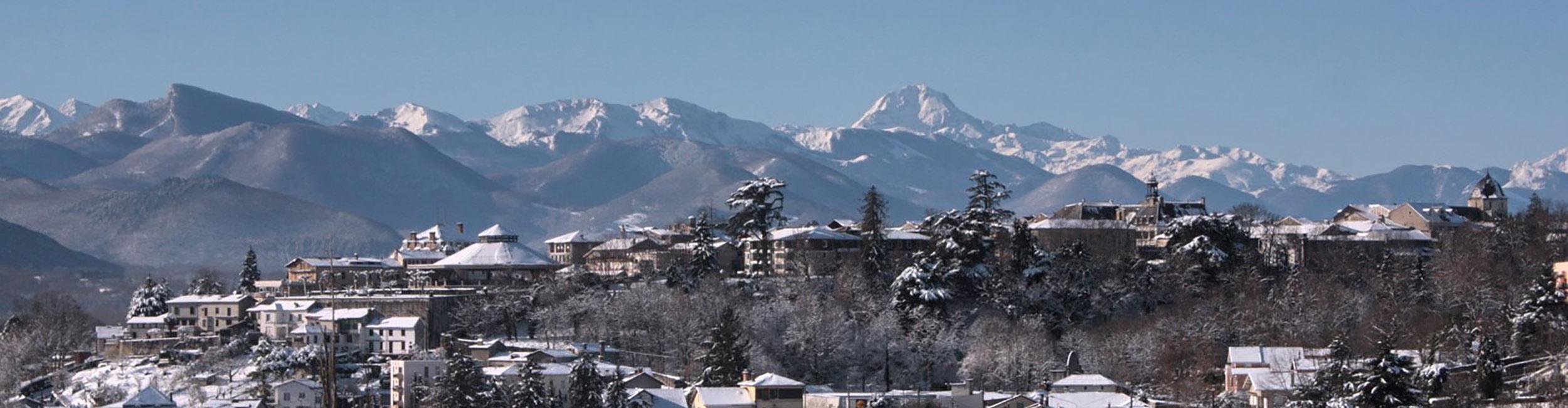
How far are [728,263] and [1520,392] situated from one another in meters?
41.6

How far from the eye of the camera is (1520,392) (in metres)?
67.7

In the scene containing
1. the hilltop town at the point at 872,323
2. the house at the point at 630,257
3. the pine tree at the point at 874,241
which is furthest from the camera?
the house at the point at 630,257

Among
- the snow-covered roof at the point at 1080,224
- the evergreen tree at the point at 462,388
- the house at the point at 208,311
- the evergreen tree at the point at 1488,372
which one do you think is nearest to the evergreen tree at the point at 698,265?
the snow-covered roof at the point at 1080,224

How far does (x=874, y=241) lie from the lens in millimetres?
95875

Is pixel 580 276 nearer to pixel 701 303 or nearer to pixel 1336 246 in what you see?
pixel 701 303

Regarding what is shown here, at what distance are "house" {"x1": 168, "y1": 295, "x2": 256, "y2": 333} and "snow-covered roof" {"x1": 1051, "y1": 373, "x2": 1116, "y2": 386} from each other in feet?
119

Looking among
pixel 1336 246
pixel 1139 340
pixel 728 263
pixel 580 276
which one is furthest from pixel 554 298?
pixel 1336 246

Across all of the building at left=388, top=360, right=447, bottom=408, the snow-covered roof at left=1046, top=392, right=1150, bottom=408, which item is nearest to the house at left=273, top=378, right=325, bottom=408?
the building at left=388, top=360, right=447, bottom=408

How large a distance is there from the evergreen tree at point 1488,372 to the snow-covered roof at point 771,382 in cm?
2100

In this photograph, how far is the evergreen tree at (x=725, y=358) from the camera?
3068 inches

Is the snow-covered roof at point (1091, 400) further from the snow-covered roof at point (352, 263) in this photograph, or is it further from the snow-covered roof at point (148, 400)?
the snow-covered roof at point (352, 263)

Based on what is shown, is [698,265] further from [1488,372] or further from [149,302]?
[1488,372]

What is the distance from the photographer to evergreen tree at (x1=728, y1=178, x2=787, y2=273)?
99.2 meters

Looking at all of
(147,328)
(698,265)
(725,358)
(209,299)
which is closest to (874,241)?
(698,265)
